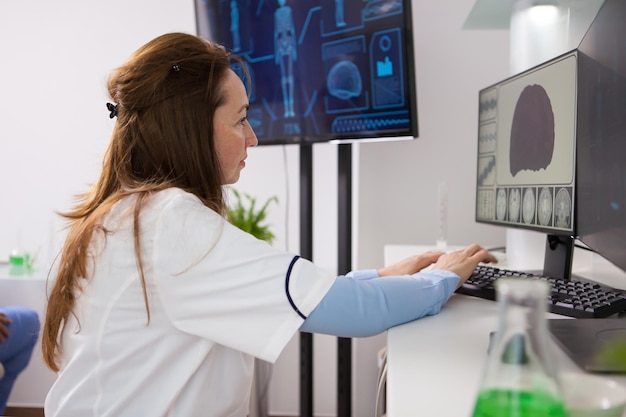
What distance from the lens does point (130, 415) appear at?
1.01m

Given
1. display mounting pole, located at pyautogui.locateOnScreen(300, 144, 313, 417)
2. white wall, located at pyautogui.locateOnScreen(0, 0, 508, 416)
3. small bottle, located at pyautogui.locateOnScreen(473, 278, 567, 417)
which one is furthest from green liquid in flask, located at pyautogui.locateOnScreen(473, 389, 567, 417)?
white wall, located at pyautogui.locateOnScreen(0, 0, 508, 416)

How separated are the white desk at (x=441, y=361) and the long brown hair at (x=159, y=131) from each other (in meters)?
0.40

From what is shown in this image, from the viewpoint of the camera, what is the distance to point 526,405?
45 cm

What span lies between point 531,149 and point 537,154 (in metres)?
0.03

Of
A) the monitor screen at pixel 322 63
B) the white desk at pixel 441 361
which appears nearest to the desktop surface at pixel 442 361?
the white desk at pixel 441 361

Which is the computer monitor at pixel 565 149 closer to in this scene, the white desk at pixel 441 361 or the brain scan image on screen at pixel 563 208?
the brain scan image on screen at pixel 563 208

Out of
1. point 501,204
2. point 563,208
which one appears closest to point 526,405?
point 563,208

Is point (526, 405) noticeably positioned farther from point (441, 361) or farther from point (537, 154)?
point (537, 154)

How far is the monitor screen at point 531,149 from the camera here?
1.31 metres

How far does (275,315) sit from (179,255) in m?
0.15

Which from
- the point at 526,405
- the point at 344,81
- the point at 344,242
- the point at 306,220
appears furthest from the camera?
the point at 306,220

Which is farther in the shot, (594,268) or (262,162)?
(262,162)

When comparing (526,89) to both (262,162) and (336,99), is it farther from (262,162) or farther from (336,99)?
(262,162)

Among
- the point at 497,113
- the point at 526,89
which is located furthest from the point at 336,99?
the point at 526,89
